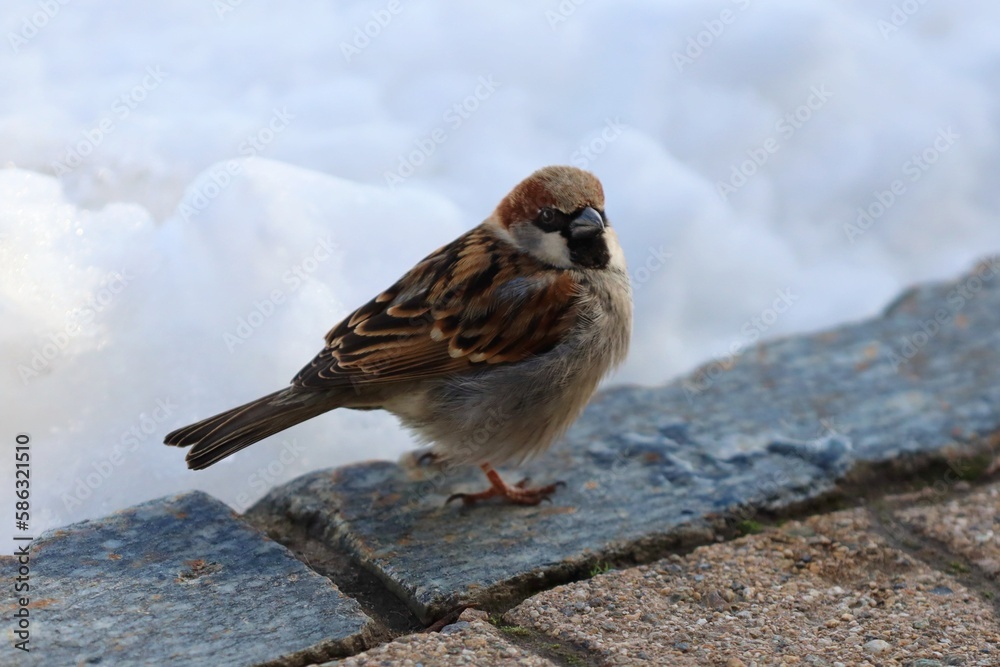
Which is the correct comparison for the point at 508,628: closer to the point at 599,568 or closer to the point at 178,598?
the point at 599,568

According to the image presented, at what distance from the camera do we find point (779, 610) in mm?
2189

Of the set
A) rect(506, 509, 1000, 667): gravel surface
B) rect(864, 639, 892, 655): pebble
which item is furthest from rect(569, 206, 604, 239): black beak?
rect(864, 639, 892, 655): pebble

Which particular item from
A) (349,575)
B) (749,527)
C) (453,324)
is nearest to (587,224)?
(453,324)

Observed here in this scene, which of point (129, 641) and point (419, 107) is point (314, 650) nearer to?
point (129, 641)

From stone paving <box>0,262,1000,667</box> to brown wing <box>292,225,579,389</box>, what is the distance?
32 centimetres

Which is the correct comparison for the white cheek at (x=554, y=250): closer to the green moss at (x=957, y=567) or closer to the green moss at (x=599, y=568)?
the green moss at (x=599, y=568)

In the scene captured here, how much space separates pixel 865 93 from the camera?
17.1 feet

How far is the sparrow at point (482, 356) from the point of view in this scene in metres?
2.81

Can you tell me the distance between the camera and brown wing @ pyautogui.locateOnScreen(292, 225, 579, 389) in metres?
2.84

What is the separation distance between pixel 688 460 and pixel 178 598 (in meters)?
1.46

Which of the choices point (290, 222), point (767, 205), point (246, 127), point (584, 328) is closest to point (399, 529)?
point (584, 328)

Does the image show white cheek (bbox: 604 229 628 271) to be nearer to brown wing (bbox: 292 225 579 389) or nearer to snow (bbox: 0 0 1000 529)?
brown wing (bbox: 292 225 579 389)

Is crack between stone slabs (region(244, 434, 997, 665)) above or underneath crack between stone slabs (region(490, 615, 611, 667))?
above

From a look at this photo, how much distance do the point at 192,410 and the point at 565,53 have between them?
265 cm
